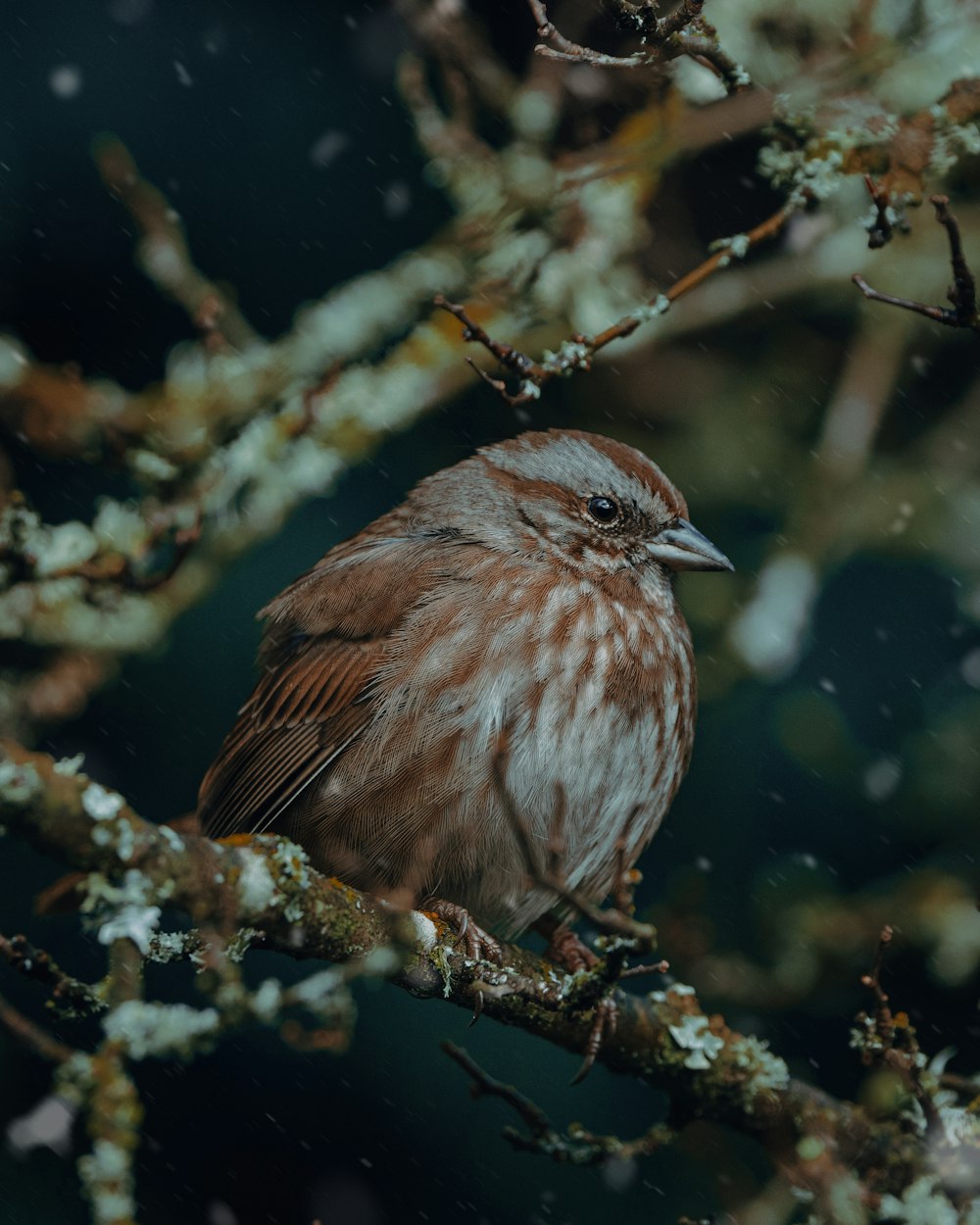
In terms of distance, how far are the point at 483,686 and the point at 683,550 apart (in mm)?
734

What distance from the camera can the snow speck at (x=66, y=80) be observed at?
4.92 m

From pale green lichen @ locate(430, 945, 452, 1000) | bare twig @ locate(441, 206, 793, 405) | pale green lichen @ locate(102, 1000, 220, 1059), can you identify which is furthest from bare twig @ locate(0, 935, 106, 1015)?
bare twig @ locate(441, 206, 793, 405)

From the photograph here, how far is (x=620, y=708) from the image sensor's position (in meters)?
3.58

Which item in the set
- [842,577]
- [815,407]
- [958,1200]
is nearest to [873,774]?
[842,577]

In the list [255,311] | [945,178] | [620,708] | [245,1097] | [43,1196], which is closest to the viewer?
[620,708]

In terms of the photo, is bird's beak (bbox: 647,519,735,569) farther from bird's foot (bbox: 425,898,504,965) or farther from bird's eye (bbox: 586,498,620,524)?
bird's foot (bbox: 425,898,504,965)

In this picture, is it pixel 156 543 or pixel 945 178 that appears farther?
pixel 945 178

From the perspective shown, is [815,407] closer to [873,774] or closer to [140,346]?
[873,774]

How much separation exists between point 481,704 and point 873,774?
5.71 feet

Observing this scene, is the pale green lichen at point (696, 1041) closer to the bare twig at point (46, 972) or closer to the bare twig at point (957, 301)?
the bare twig at point (46, 972)

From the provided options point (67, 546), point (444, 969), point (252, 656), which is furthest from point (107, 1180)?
point (252, 656)

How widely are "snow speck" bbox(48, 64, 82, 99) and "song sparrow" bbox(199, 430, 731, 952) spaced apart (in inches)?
76.2

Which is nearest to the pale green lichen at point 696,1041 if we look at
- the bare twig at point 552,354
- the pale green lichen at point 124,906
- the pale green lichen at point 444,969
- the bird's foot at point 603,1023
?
the bird's foot at point 603,1023

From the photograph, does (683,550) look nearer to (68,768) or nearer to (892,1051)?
(892,1051)
